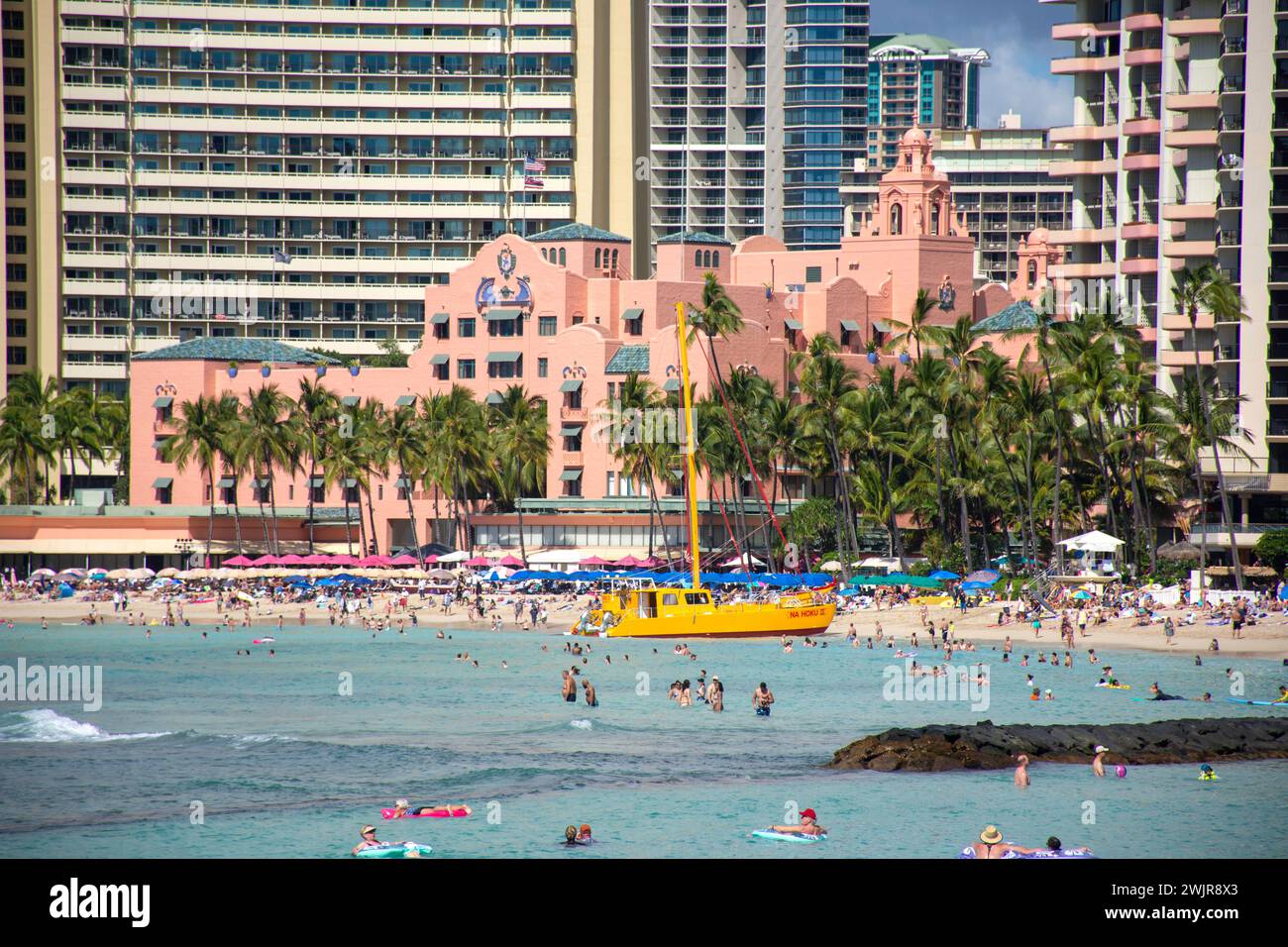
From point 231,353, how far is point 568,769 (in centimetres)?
8706

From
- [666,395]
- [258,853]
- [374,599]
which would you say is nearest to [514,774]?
[258,853]

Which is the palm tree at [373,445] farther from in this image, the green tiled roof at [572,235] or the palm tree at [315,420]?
the green tiled roof at [572,235]

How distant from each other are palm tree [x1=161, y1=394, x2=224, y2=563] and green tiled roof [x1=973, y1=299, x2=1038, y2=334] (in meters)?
53.6

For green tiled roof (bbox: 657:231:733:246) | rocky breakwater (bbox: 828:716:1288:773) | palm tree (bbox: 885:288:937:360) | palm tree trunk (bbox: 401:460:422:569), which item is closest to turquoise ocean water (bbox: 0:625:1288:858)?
rocky breakwater (bbox: 828:716:1288:773)

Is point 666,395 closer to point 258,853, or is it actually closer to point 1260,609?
point 1260,609

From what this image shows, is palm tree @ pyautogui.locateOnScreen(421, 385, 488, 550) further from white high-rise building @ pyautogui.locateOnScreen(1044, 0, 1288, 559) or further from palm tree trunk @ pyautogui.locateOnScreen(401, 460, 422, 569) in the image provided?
white high-rise building @ pyautogui.locateOnScreen(1044, 0, 1288, 559)

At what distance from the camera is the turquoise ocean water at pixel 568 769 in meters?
38.1

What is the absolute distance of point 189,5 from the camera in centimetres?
15538

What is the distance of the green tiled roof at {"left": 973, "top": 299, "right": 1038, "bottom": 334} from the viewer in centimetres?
11825

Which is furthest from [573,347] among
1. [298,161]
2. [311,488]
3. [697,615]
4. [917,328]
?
[298,161]

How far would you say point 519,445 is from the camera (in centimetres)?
11206

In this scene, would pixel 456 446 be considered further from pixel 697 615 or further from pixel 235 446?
pixel 697 615

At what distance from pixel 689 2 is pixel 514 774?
16405 centimetres

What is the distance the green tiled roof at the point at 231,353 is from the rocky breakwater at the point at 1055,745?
87632 millimetres
